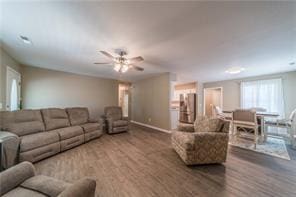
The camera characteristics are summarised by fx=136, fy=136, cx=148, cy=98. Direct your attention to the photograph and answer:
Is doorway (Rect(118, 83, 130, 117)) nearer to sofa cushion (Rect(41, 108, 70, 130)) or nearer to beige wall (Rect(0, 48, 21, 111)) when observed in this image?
sofa cushion (Rect(41, 108, 70, 130))

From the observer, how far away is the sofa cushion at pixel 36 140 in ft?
8.72

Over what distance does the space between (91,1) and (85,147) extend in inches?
139

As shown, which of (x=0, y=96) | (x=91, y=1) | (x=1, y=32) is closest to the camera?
(x=91, y=1)

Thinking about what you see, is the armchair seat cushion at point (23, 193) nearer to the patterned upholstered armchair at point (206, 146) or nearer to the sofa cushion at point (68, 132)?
the patterned upholstered armchair at point (206, 146)

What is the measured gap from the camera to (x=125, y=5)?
1.70m

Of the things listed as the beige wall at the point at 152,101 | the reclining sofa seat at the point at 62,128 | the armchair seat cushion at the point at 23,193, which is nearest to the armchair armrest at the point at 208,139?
the armchair seat cushion at the point at 23,193

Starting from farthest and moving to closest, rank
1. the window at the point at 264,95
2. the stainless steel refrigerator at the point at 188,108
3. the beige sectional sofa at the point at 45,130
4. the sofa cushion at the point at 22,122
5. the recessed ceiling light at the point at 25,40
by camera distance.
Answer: the stainless steel refrigerator at the point at 188,108 < the window at the point at 264,95 < the sofa cushion at the point at 22,122 < the beige sectional sofa at the point at 45,130 < the recessed ceiling light at the point at 25,40

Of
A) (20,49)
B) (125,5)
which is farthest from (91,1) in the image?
(20,49)

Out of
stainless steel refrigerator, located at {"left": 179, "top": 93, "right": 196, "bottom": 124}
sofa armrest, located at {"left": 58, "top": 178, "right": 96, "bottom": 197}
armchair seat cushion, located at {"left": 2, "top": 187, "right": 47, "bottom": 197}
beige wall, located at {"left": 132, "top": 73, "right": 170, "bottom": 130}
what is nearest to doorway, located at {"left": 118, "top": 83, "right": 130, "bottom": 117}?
beige wall, located at {"left": 132, "top": 73, "right": 170, "bottom": 130}

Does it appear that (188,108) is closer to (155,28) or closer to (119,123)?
(119,123)

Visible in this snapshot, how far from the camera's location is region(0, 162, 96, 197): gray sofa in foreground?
104 cm

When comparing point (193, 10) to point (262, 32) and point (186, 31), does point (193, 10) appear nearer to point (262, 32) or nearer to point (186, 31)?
point (186, 31)

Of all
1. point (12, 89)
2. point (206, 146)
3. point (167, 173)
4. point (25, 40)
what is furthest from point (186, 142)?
point (12, 89)

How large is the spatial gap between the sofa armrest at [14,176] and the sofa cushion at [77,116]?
3.28 meters
